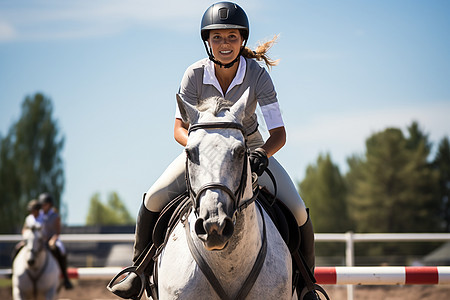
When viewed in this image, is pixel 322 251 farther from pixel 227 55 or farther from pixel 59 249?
pixel 227 55

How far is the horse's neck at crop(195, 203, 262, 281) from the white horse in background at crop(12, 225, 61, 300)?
8.67 meters

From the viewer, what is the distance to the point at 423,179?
6544cm

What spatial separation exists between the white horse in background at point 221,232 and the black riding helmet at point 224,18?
88 cm

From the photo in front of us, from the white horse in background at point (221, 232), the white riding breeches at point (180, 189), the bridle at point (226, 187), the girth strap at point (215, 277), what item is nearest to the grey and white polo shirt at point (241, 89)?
the white riding breeches at point (180, 189)

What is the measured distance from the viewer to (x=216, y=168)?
11.7ft

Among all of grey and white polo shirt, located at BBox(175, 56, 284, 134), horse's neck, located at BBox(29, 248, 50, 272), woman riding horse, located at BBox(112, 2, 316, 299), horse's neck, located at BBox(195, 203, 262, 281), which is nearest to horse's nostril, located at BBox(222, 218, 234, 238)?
horse's neck, located at BBox(195, 203, 262, 281)

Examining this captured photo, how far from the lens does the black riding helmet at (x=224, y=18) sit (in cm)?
470

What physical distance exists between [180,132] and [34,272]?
8.71 m

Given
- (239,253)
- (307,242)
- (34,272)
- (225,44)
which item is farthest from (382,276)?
(34,272)

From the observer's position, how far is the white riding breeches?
15.9 feet

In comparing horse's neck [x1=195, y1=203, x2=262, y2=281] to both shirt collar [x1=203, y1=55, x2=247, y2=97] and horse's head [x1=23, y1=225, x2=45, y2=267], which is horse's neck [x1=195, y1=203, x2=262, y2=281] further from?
horse's head [x1=23, y1=225, x2=45, y2=267]

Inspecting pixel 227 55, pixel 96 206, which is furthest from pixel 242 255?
pixel 96 206

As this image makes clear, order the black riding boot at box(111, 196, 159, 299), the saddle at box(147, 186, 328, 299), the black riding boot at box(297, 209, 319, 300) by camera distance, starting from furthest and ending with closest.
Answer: the black riding boot at box(297, 209, 319, 300), the black riding boot at box(111, 196, 159, 299), the saddle at box(147, 186, 328, 299)

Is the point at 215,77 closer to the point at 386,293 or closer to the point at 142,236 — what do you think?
the point at 142,236
